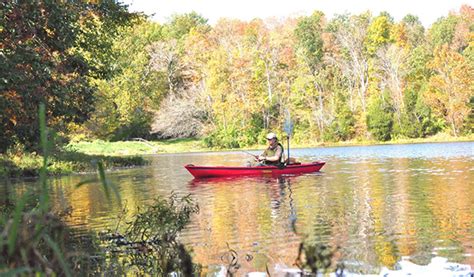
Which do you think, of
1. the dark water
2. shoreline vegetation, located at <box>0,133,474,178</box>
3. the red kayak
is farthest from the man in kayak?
shoreline vegetation, located at <box>0,133,474,178</box>

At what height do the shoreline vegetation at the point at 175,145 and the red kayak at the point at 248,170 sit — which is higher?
the shoreline vegetation at the point at 175,145

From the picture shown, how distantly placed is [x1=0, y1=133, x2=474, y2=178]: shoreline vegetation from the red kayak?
6.03 m

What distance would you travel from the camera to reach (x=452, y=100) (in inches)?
2253

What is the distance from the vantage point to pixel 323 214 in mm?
13227

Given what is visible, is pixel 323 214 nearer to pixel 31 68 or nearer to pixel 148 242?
pixel 148 242

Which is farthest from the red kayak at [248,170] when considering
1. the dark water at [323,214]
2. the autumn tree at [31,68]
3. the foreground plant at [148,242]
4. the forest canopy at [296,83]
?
the forest canopy at [296,83]

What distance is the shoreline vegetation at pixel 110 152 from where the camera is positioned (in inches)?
1137

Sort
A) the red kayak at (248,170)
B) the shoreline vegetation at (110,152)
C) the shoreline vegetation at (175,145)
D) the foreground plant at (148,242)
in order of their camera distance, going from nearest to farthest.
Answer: the foreground plant at (148,242)
the red kayak at (248,170)
the shoreline vegetation at (110,152)
the shoreline vegetation at (175,145)

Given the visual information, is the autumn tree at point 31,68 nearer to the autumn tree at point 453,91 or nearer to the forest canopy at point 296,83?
the forest canopy at point 296,83

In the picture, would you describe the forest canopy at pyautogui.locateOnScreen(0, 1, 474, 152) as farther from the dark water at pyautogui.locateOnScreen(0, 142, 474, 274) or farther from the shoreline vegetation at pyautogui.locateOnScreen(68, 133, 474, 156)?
the dark water at pyautogui.locateOnScreen(0, 142, 474, 274)

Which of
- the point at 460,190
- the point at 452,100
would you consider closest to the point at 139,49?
the point at 452,100

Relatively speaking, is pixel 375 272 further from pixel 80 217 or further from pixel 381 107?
pixel 381 107

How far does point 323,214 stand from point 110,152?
43644 millimetres

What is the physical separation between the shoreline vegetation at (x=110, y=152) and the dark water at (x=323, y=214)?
5450 mm
